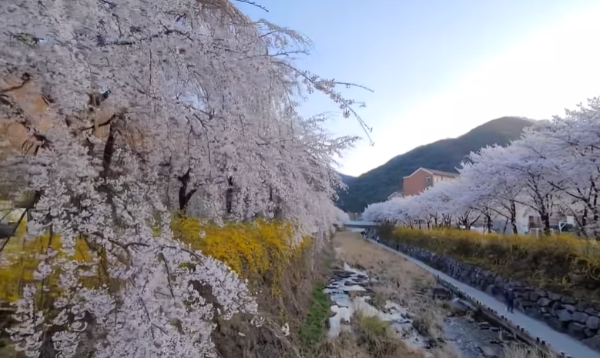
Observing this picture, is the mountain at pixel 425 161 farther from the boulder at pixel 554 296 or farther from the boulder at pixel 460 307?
the boulder at pixel 554 296

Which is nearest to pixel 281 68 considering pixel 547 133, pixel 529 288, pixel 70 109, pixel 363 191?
pixel 70 109

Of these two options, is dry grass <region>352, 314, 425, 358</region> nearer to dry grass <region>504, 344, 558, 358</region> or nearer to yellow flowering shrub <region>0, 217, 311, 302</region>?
dry grass <region>504, 344, 558, 358</region>

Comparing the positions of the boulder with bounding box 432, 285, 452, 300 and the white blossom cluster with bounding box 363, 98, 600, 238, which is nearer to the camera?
the white blossom cluster with bounding box 363, 98, 600, 238

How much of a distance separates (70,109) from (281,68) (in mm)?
1590

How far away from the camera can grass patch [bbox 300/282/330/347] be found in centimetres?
637

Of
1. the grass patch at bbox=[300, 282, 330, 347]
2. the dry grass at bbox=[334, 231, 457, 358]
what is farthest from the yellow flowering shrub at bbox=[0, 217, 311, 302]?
the dry grass at bbox=[334, 231, 457, 358]

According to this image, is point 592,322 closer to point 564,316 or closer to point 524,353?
point 564,316

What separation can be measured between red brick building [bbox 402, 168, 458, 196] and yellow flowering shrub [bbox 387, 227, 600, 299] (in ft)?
128

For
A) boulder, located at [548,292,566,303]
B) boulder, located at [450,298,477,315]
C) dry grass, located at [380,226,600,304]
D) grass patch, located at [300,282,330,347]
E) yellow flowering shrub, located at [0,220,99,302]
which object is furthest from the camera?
boulder, located at [450,298,477,315]

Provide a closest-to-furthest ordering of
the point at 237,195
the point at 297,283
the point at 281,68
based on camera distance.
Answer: the point at 281,68 < the point at 237,195 < the point at 297,283

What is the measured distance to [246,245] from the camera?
4379 mm

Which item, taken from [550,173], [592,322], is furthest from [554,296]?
[550,173]

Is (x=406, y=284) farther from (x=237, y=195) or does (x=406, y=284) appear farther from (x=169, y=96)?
(x=169, y=96)

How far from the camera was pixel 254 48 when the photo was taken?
2.75 m
